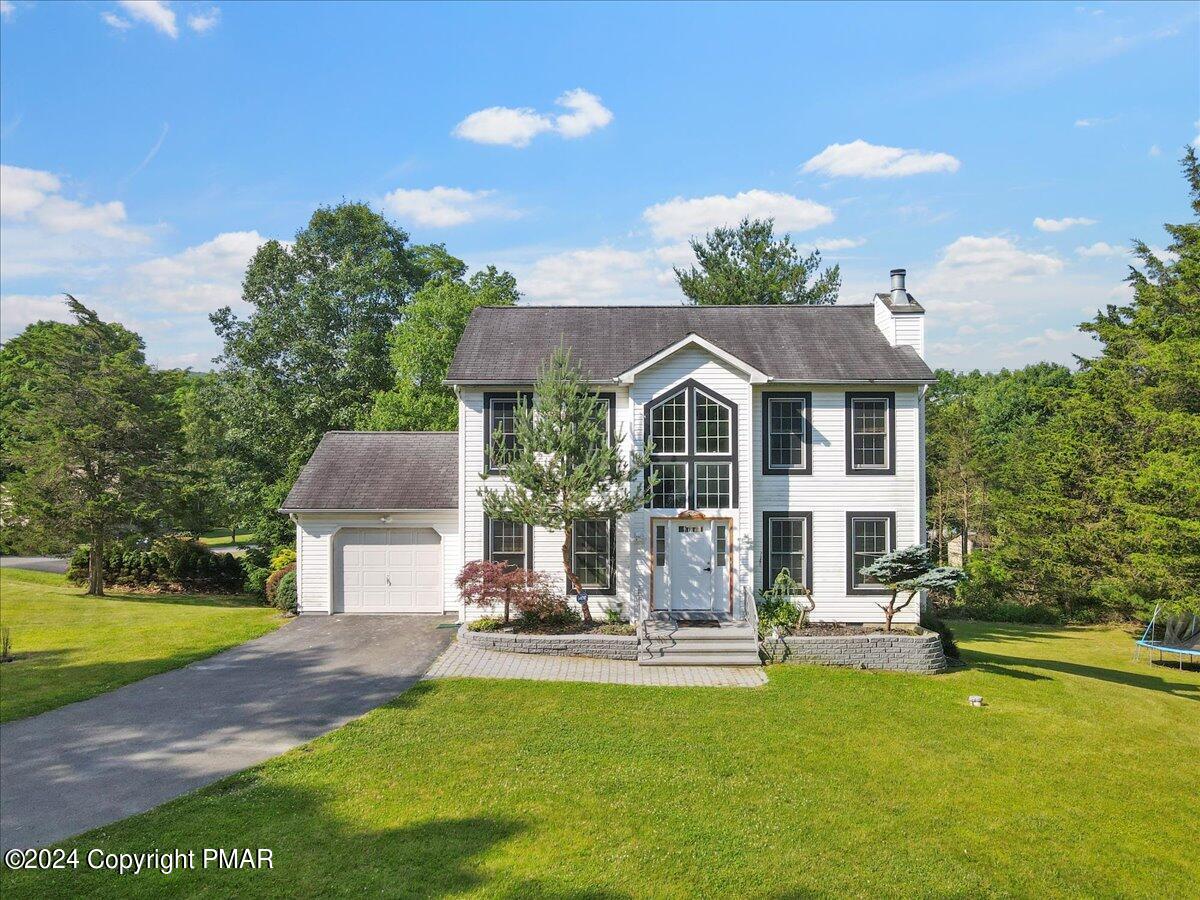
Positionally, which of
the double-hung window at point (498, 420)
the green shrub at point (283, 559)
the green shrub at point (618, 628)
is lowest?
the green shrub at point (618, 628)

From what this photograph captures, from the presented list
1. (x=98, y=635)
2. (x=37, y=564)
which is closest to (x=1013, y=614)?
(x=98, y=635)

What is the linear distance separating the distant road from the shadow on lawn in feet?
105

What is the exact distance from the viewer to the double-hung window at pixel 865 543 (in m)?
17.3

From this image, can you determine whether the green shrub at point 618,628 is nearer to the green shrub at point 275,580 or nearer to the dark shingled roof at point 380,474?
the dark shingled roof at point 380,474

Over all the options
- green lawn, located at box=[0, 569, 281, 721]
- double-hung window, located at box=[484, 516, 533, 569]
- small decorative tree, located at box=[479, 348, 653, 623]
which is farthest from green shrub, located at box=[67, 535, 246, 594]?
small decorative tree, located at box=[479, 348, 653, 623]

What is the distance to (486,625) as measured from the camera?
1620cm

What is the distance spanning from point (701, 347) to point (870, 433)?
4741 mm

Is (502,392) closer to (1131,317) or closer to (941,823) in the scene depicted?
(941,823)

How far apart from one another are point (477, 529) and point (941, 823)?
11682 millimetres

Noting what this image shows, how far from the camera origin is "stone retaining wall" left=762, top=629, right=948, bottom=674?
15.1 m

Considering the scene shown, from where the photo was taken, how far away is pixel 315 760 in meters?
9.53

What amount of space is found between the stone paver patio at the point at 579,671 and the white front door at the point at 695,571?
7.87 ft

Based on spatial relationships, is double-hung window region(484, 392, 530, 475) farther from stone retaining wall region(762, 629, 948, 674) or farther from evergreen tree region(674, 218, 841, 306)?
evergreen tree region(674, 218, 841, 306)

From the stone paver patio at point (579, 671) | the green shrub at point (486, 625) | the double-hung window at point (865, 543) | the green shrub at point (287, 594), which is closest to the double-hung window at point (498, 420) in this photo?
the green shrub at point (486, 625)
